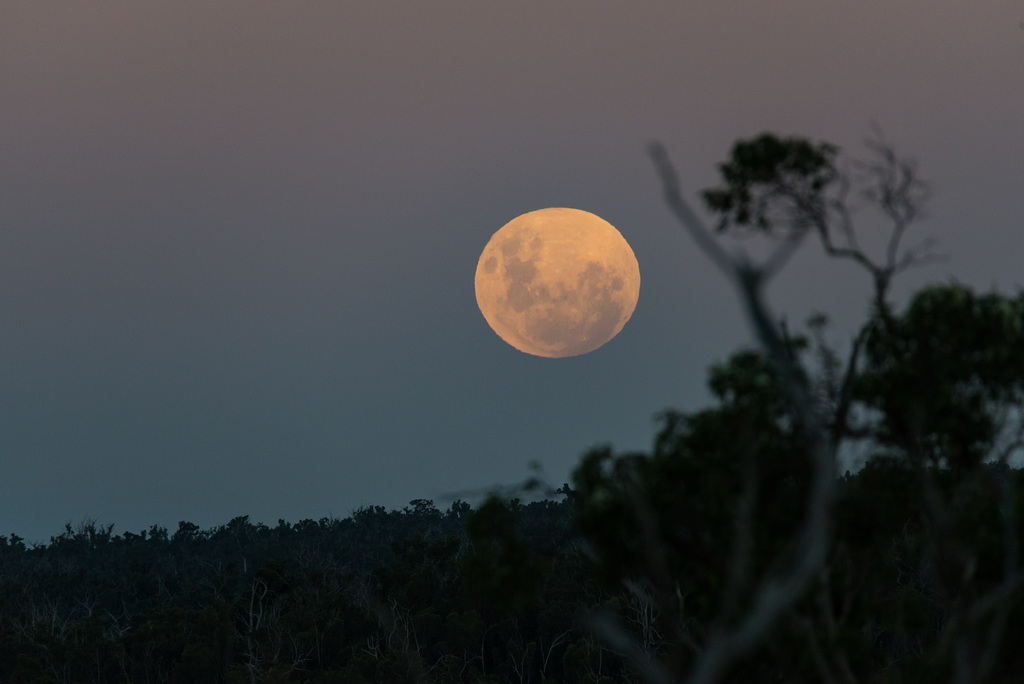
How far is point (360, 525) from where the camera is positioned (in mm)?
117312

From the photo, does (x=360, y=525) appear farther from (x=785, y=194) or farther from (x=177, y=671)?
(x=785, y=194)

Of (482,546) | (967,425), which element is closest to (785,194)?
(967,425)

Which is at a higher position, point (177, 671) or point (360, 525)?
point (360, 525)

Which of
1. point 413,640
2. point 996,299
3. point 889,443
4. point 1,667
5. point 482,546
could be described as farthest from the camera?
point 413,640

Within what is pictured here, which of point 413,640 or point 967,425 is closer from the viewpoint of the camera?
point 967,425

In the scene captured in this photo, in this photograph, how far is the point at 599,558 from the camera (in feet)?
Answer: 45.9

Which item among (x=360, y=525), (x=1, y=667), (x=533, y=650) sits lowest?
(x=533, y=650)

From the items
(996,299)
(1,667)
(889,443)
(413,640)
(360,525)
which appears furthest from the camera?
(360,525)

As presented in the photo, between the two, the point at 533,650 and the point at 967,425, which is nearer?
the point at 967,425

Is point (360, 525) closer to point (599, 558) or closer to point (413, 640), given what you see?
point (413, 640)

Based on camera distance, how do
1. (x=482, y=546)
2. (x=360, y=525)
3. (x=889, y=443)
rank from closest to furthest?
(x=889, y=443), (x=482, y=546), (x=360, y=525)

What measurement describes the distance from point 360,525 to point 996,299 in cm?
10844

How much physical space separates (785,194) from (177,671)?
48.9 m

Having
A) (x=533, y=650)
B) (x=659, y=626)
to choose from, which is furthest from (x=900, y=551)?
(x=533, y=650)
